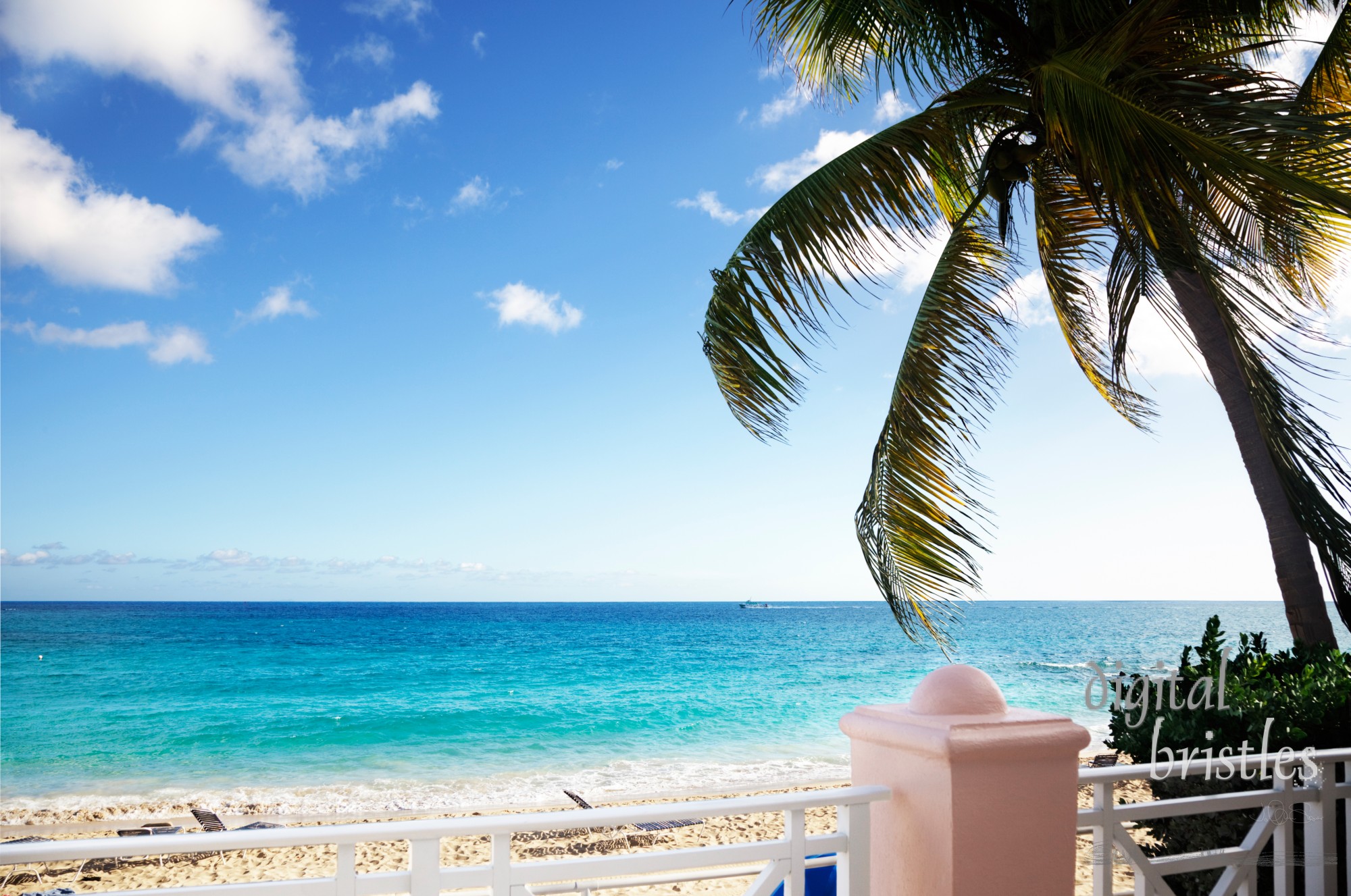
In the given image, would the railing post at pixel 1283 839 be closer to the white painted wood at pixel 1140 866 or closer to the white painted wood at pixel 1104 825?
the white painted wood at pixel 1140 866

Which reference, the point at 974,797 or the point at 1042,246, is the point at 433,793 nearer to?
the point at 1042,246

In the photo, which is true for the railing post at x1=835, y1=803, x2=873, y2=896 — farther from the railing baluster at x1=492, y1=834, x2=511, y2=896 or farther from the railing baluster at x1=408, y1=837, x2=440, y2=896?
the railing baluster at x1=408, y1=837, x2=440, y2=896

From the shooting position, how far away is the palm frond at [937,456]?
400cm

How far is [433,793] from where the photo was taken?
16047 mm

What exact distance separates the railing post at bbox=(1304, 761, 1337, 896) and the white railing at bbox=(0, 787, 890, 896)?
204 centimetres

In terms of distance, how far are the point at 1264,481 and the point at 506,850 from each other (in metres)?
4.70

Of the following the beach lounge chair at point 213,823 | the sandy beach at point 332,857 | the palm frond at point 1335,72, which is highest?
the palm frond at point 1335,72

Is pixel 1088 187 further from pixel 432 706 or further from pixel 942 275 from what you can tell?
pixel 432 706

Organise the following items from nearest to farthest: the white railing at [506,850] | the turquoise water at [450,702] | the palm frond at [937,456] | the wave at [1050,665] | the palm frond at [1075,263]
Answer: the white railing at [506,850] < the palm frond at [937,456] < the palm frond at [1075,263] < the turquoise water at [450,702] < the wave at [1050,665]

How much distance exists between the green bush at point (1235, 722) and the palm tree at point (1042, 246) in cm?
45

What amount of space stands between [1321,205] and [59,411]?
5128 cm

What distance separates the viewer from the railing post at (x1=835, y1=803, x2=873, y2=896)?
6.90ft

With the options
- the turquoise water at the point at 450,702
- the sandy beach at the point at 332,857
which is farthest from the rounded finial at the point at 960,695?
the turquoise water at the point at 450,702

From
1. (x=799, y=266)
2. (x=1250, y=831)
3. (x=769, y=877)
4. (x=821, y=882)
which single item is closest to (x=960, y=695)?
(x=769, y=877)
